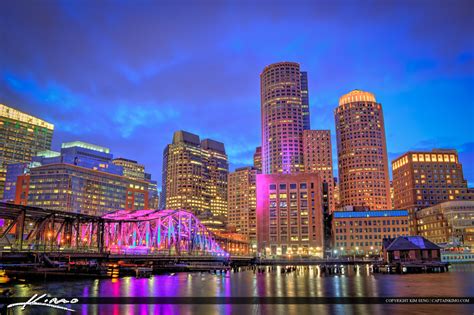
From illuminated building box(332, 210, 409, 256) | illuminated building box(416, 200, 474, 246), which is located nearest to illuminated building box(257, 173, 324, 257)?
illuminated building box(332, 210, 409, 256)

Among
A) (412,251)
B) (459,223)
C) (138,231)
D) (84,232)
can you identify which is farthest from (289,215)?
(84,232)

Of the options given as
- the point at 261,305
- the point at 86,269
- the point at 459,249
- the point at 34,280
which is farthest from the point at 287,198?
the point at 261,305

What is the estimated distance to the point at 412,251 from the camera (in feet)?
351

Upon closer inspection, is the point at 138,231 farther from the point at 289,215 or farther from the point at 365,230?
the point at 365,230

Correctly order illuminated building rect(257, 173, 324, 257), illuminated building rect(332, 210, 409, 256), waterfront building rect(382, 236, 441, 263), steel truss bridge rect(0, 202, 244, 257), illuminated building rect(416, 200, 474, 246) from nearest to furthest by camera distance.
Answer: steel truss bridge rect(0, 202, 244, 257) → waterfront building rect(382, 236, 441, 263) → illuminated building rect(332, 210, 409, 256) → illuminated building rect(257, 173, 324, 257) → illuminated building rect(416, 200, 474, 246)

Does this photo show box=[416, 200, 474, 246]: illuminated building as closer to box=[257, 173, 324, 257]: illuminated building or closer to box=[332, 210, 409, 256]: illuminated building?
box=[332, 210, 409, 256]: illuminated building

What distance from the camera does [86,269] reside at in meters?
82.3

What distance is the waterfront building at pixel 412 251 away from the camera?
349 ft

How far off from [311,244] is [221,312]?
512 feet

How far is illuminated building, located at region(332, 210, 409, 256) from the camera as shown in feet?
590

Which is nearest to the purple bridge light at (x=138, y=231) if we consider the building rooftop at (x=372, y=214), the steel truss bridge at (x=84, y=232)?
the steel truss bridge at (x=84, y=232)

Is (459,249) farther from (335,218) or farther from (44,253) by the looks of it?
(44,253)

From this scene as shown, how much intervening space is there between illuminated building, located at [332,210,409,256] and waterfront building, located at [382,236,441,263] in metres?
71.6

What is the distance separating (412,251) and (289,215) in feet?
281
